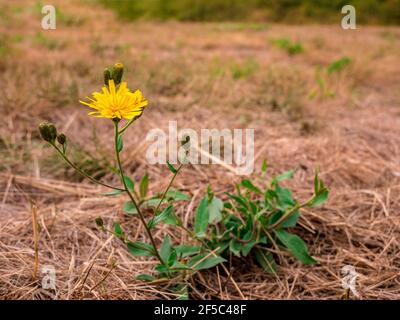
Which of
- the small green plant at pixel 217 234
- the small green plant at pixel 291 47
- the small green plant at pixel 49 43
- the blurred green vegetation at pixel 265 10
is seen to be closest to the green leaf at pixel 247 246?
the small green plant at pixel 217 234

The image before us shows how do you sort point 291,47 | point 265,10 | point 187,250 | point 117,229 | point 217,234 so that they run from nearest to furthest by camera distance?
point 117,229 → point 187,250 → point 217,234 → point 291,47 → point 265,10

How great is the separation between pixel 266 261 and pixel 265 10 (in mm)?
6406

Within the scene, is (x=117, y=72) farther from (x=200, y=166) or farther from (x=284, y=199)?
(x=200, y=166)

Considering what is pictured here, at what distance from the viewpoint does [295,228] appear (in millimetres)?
1415

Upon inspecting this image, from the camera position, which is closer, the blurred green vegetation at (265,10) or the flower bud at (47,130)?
the flower bud at (47,130)

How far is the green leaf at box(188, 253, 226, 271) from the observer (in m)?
1.14

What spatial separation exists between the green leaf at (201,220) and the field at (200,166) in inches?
5.2

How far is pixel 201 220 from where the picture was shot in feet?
Result: 3.92
